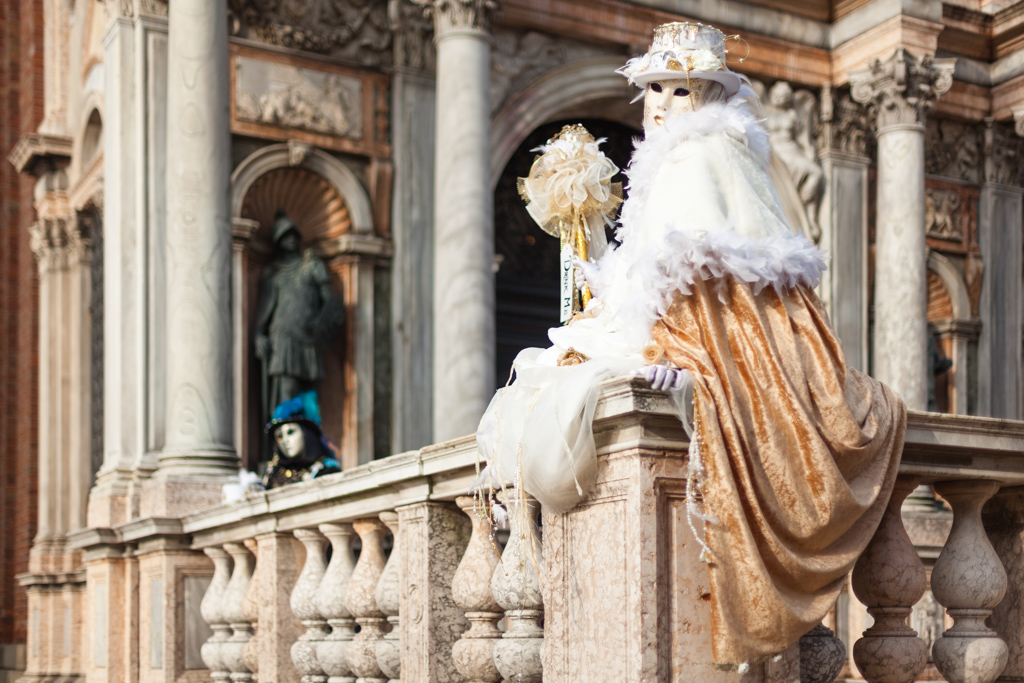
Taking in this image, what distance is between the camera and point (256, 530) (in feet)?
20.4

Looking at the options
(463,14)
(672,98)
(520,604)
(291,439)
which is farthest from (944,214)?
(520,604)

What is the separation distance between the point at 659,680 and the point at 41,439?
11470 mm

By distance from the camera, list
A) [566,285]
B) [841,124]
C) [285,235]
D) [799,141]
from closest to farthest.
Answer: [566,285] < [285,235] < [799,141] < [841,124]

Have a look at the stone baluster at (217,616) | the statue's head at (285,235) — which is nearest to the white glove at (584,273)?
the stone baluster at (217,616)

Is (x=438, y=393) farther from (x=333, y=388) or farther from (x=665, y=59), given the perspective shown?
(x=665, y=59)

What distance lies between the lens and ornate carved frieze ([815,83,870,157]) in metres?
14.3

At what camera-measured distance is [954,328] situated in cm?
1530

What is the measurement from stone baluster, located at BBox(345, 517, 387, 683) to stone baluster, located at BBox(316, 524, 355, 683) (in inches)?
3.6

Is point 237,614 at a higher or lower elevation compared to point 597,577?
lower

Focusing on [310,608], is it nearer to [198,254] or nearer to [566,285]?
[566,285]

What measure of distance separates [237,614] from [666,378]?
3.66 m

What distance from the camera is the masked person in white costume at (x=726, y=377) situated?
3148mm

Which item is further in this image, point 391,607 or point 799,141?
point 799,141

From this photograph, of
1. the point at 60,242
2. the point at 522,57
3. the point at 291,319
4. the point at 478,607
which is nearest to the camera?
the point at 478,607
